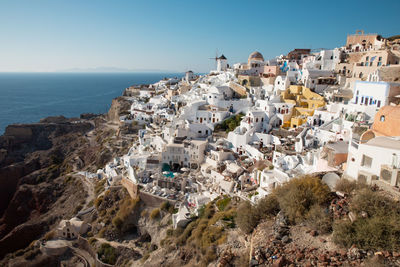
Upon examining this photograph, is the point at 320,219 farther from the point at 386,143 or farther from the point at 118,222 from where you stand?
the point at 118,222

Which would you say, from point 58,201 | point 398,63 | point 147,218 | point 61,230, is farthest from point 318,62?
point 58,201

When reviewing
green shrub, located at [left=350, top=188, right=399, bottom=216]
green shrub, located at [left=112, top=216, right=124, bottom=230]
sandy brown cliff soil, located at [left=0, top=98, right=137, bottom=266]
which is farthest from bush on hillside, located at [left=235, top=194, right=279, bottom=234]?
sandy brown cliff soil, located at [left=0, top=98, right=137, bottom=266]

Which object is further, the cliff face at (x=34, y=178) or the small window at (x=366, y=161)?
the cliff face at (x=34, y=178)

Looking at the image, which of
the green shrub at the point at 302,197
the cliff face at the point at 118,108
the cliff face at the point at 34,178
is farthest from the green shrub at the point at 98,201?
the cliff face at the point at 118,108

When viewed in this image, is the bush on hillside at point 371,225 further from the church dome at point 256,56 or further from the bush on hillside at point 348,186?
the church dome at point 256,56

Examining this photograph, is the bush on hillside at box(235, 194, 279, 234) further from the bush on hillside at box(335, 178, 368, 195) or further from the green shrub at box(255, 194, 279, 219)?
the bush on hillside at box(335, 178, 368, 195)

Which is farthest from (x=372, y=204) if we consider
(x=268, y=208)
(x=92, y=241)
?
(x=92, y=241)

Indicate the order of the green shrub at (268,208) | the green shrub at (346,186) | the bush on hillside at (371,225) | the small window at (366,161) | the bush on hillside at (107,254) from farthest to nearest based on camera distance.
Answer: the bush on hillside at (107,254)
the green shrub at (268,208)
the small window at (366,161)
the green shrub at (346,186)
the bush on hillside at (371,225)
